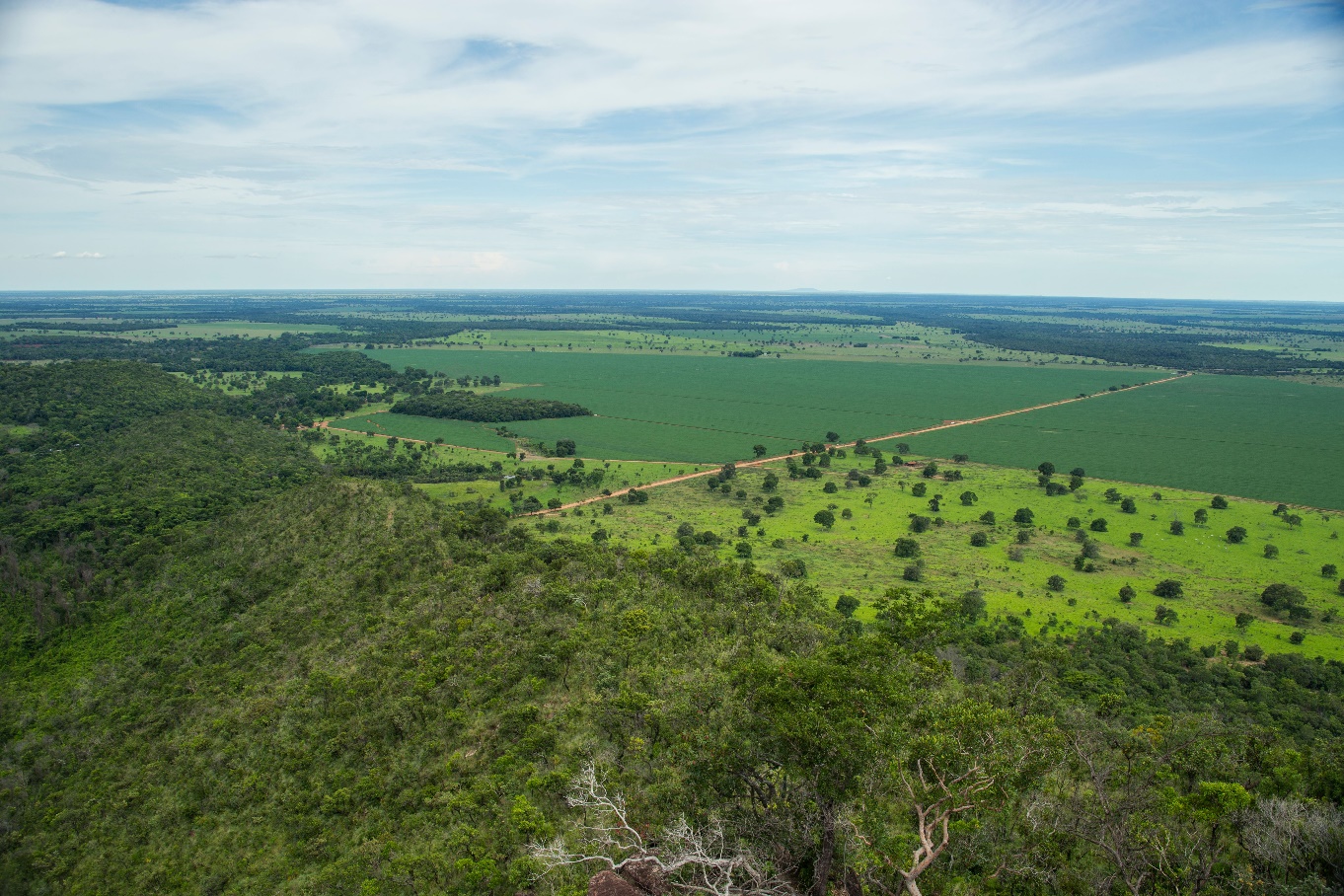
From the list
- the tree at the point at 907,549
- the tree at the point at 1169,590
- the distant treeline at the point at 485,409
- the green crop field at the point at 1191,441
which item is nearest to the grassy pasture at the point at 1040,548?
the tree at the point at 1169,590

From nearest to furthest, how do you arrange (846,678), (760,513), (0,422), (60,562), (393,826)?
(846,678) < (393,826) < (60,562) < (760,513) < (0,422)

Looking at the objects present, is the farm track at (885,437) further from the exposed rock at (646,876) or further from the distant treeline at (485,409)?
the exposed rock at (646,876)

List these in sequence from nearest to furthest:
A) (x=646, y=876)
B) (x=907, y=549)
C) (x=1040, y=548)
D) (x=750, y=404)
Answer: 1. (x=646, y=876)
2. (x=907, y=549)
3. (x=1040, y=548)
4. (x=750, y=404)

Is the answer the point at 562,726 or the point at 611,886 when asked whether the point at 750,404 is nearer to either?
the point at 562,726

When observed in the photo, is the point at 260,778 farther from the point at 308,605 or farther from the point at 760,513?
the point at 760,513

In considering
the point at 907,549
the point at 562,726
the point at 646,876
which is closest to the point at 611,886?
the point at 646,876

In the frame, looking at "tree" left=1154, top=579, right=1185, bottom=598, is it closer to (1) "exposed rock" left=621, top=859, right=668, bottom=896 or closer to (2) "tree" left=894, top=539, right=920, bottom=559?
(2) "tree" left=894, top=539, right=920, bottom=559

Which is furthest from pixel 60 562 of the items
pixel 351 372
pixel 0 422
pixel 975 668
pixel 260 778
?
pixel 351 372
